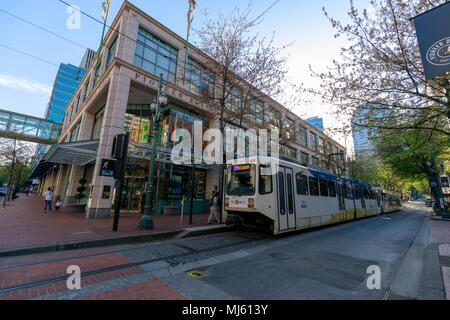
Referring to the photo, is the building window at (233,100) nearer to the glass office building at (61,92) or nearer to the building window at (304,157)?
the building window at (304,157)

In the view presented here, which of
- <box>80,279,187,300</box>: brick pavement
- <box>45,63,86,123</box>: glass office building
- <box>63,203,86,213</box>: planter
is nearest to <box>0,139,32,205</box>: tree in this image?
<box>63,203,86,213</box>: planter

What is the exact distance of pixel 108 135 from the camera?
1277cm

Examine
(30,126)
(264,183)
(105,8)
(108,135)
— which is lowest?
(264,183)

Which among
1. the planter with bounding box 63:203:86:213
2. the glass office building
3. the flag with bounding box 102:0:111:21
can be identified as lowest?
the planter with bounding box 63:203:86:213

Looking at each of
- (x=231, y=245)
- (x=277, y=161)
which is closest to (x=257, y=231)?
(x=231, y=245)

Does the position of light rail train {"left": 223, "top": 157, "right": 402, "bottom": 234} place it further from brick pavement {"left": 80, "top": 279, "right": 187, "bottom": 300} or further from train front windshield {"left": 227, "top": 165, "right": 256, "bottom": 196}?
brick pavement {"left": 80, "top": 279, "right": 187, "bottom": 300}

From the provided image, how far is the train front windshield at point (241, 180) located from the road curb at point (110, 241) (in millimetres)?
2114

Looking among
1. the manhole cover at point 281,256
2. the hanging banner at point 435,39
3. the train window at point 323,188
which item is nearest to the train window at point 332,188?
the train window at point 323,188

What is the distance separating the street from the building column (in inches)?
275

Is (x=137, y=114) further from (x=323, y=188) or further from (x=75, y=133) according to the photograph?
(x=323, y=188)

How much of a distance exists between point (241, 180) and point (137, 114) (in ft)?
42.5

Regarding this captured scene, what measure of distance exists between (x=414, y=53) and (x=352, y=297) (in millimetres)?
8635

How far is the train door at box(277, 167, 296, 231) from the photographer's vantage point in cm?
793

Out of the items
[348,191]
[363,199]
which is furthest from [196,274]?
[363,199]
